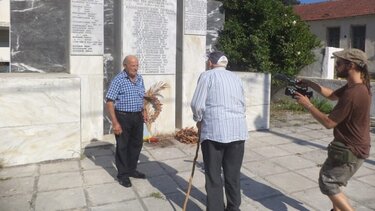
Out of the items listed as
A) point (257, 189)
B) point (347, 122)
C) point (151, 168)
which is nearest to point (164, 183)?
point (151, 168)

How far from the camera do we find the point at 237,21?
35.4 feet

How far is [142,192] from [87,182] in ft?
2.72

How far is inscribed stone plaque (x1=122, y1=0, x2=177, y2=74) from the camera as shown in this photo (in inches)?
294

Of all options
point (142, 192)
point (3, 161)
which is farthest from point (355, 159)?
point (3, 161)

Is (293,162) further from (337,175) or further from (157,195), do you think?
(337,175)

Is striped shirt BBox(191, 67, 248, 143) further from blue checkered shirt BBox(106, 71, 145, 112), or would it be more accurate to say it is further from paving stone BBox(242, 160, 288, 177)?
paving stone BBox(242, 160, 288, 177)

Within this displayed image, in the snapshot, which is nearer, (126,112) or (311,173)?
(126,112)

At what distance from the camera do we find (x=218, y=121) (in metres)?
3.97

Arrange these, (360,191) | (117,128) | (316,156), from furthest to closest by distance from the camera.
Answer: (316,156) < (360,191) < (117,128)

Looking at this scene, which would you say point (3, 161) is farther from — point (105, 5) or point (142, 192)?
point (105, 5)

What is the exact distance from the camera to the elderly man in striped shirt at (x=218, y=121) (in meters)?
3.97

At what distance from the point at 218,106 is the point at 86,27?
12.8 ft

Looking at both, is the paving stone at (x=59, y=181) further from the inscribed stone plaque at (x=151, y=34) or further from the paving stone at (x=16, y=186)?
the inscribed stone plaque at (x=151, y=34)

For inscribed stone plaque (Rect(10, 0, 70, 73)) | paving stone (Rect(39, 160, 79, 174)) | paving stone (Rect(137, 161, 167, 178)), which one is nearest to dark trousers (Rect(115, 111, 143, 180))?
paving stone (Rect(137, 161, 167, 178))
